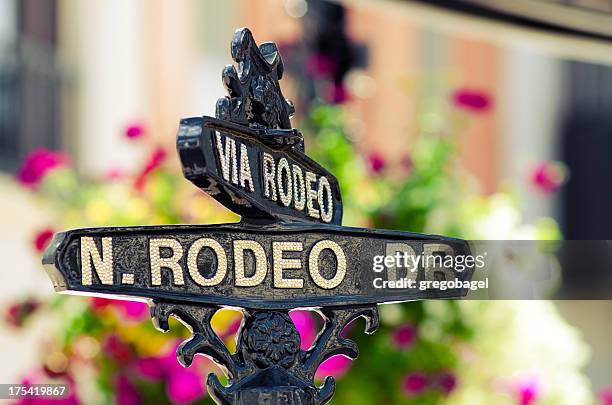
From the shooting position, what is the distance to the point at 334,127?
3707mm

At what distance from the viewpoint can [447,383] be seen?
3406 mm

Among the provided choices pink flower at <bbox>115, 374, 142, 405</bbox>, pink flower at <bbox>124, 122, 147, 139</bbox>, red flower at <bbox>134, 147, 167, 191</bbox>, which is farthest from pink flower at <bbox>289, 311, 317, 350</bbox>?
pink flower at <bbox>124, 122, 147, 139</bbox>

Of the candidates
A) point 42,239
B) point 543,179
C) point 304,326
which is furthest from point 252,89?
point 543,179

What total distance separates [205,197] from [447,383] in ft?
2.71

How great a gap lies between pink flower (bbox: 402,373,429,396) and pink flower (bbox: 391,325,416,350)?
0.27 ft

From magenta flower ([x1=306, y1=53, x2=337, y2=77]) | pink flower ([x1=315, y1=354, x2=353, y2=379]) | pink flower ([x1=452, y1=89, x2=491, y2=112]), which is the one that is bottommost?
pink flower ([x1=315, y1=354, x2=353, y2=379])

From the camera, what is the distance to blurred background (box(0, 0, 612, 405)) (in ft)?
11.1

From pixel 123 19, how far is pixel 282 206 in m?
5.06

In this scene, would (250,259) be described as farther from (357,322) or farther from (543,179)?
(543,179)

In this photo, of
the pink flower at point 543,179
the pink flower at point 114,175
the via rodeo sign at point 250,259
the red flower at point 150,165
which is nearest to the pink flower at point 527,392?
the pink flower at point 543,179

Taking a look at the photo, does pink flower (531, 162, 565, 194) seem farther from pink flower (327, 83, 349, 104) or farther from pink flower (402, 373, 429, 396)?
pink flower (402, 373, 429, 396)

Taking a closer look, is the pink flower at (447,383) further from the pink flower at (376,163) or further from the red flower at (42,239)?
the red flower at (42,239)

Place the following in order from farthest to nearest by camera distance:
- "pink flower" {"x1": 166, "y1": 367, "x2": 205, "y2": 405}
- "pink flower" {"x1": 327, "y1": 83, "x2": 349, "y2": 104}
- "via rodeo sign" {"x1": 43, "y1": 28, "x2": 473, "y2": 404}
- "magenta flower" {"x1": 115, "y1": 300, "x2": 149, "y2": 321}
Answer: "pink flower" {"x1": 327, "y1": 83, "x2": 349, "y2": 104}
"magenta flower" {"x1": 115, "y1": 300, "x2": 149, "y2": 321}
"pink flower" {"x1": 166, "y1": 367, "x2": 205, "y2": 405}
"via rodeo sign" {"x1": 43, "y1": 28, "x2": 473, "y2": 404}

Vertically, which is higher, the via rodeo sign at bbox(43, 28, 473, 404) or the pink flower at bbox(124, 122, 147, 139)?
the pink flower at bbox(124, 122, 147, 139)
